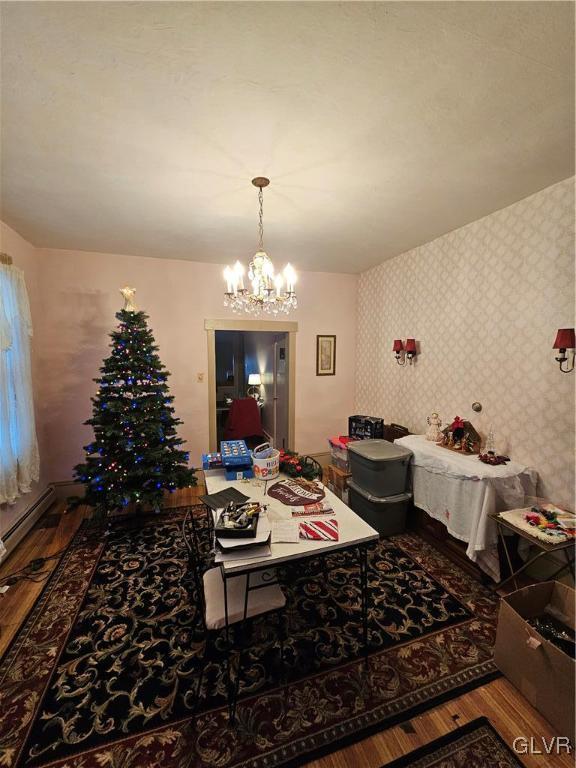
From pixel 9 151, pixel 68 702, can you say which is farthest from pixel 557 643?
pixel 9 151

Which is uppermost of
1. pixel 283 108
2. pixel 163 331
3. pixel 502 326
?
pixel 283 108

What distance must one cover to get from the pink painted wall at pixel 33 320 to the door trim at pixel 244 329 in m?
1.84

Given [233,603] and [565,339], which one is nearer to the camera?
[233,603]

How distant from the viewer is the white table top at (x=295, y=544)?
1401 mm

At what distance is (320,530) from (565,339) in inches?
78.7

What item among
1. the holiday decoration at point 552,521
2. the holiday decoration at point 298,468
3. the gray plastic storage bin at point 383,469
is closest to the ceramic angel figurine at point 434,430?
the gray plastic storage bin at point 383,469

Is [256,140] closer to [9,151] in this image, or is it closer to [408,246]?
[9,151]

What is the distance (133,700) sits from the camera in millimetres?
1531

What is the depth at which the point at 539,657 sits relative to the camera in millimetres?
1462

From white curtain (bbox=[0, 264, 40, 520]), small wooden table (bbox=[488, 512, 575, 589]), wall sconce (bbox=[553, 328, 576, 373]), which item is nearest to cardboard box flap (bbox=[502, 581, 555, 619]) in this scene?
small wooden table (bbox=[488, 512, 575, 589])

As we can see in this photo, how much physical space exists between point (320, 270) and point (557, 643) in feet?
13.9

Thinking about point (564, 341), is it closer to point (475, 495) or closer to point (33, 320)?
point (475, 495)

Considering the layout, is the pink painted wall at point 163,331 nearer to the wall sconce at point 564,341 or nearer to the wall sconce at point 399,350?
the wall sconce at point 399,350

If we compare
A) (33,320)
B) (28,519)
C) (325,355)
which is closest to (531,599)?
(325,355)
